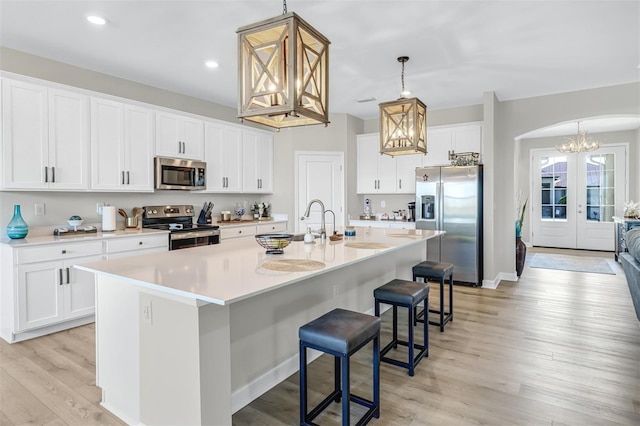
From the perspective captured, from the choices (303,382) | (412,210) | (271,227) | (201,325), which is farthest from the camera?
(412,210)

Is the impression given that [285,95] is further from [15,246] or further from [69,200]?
[69,200]

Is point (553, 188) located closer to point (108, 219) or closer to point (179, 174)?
point (179, 174)

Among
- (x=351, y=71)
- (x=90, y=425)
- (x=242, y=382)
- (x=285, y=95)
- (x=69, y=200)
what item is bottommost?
(x=90, y=425)

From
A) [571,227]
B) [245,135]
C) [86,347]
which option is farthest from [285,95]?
[571,227]

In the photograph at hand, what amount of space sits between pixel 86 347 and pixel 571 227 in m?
9.56

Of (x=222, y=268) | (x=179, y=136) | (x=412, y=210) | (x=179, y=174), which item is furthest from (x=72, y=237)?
(x=412, y=210)

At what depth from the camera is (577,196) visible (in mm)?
8531

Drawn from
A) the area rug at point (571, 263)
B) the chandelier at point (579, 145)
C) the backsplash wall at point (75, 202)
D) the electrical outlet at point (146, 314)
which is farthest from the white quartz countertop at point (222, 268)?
the chandelier at point (579, 145)

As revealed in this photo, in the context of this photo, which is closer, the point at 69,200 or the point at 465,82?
the point at 69,200

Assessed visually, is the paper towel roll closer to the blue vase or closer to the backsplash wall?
the backsplash wall

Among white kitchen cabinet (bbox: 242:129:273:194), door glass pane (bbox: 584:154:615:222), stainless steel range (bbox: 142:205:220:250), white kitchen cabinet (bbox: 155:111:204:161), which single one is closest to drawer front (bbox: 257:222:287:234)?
white kitchen cabinet (bbox: 242:129:273:194)

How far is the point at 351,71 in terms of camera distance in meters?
4.20

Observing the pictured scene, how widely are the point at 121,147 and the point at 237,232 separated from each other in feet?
5.88

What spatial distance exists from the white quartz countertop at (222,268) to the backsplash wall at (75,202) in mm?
2200
